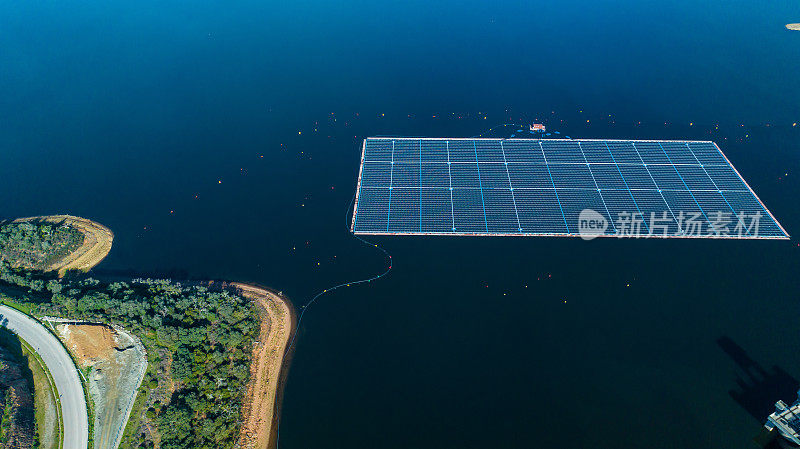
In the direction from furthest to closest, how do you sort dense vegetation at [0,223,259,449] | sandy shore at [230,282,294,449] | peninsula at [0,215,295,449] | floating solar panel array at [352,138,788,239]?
floating solar panel array at [352,138,788,239] → sandy shore at [230,282,294,449] → peninsula at [0,215,295,449] → dense vegetation at [0,223,259,449]

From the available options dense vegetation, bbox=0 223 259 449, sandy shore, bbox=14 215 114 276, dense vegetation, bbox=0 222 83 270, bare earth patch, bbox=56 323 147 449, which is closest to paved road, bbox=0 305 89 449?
bare earth patch, bbox=56 323 147 449

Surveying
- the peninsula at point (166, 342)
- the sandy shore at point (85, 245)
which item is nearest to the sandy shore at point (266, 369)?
the peninsula at point (166, 342)

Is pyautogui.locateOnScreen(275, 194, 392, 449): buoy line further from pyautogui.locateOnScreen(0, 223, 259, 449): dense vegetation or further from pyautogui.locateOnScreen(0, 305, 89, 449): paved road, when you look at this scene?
pyautogui.locateOnScreen(0, 305, 89, 449): paved road

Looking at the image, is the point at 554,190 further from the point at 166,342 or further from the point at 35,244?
the point at 35,244

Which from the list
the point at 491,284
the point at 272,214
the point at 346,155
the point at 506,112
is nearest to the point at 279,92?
the point at 346,155

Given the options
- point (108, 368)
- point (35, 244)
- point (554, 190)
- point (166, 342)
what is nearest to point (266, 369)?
point (166, 342)

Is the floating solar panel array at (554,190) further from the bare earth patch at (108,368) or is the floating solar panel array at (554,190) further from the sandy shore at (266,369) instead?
the bare earth patch at (108,368)
